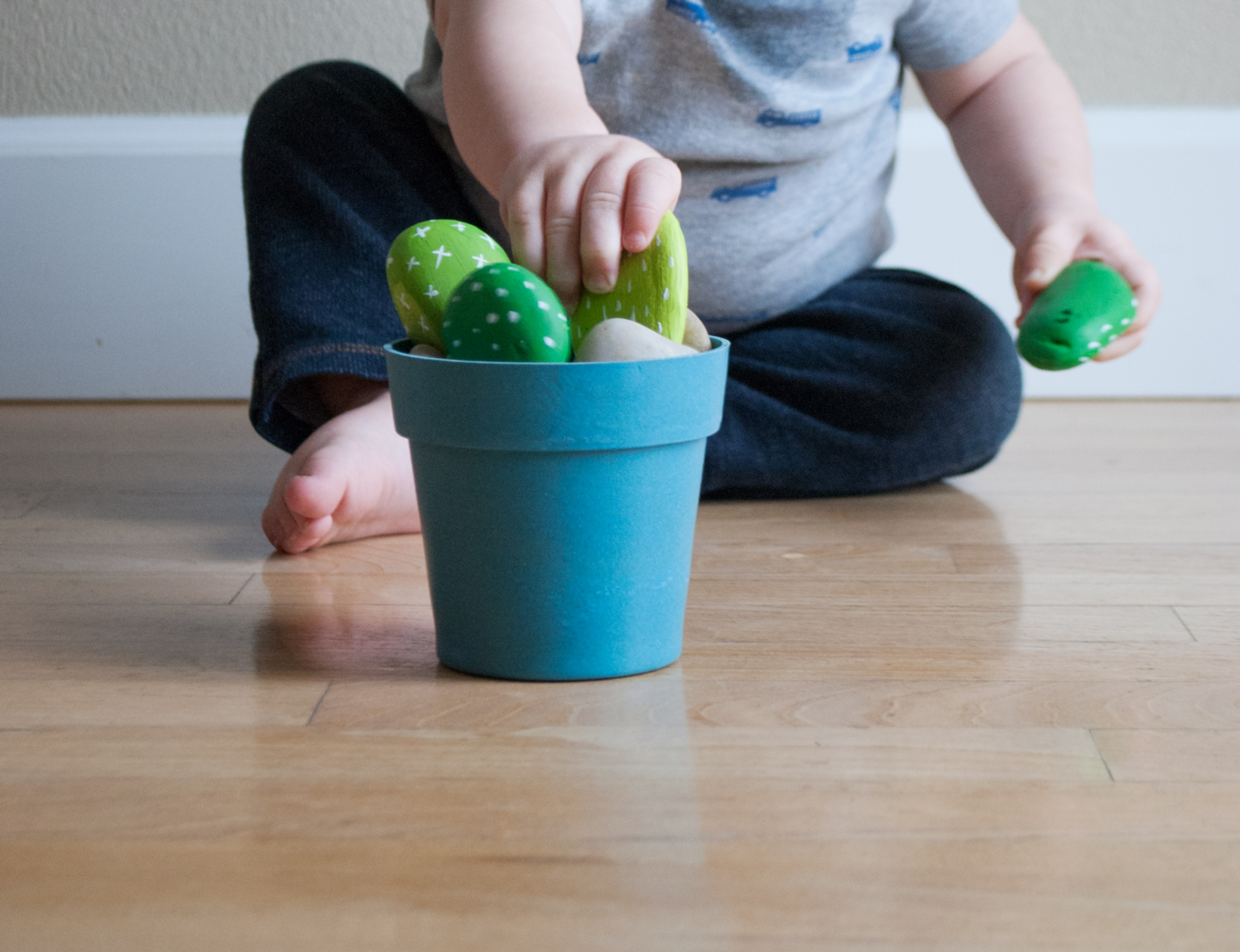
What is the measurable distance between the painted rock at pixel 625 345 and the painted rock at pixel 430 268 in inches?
3.1

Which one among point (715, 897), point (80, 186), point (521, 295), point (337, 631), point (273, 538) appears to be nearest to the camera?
point (715, 897)

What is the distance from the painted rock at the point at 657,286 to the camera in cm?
54

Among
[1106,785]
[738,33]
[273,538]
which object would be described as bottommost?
[273,538]

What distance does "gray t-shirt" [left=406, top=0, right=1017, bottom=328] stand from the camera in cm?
99

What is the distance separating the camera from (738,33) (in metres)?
1.00

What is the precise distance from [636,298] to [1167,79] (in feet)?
Result: 3.62

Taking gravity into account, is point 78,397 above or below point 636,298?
below

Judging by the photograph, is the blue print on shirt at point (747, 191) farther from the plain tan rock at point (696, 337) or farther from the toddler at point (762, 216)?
the plain tan rock at point (696, 337)

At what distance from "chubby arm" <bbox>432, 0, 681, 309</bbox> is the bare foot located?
185mm

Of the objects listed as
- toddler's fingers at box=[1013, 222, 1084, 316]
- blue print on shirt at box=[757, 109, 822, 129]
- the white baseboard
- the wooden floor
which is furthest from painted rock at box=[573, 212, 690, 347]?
the white baseboard

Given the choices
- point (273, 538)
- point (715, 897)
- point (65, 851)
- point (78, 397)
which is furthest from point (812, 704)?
point (78, 397)

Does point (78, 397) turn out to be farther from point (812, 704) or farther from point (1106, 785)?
point (1106, 785)

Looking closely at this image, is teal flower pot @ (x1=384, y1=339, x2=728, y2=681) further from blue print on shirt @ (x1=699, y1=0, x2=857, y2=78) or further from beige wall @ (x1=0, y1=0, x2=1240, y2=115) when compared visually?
beige wall @ (x1=0, y1=0, x2=1240, y2=115)

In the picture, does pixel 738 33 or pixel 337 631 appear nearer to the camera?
pixel 337 631
